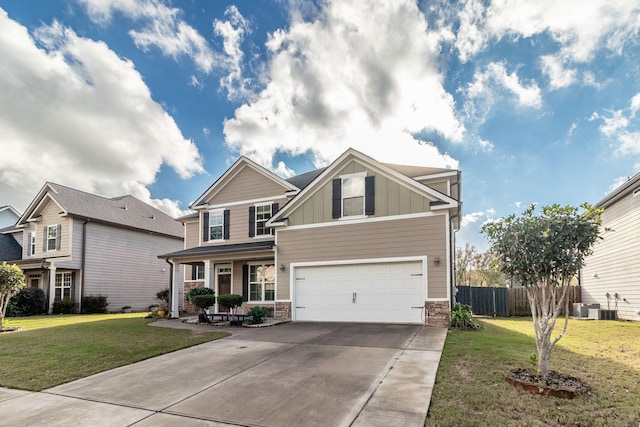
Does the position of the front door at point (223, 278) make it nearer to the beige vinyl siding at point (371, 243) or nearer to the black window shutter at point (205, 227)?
the black window shutter at point (205, 227)

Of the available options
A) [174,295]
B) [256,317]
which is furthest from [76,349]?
[174,295]

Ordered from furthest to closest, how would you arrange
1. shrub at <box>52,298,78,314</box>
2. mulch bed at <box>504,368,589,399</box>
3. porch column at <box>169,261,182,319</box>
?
shrub at <box>52,298,78,314</box>, porch column at <box>169,261,182,319</box>, mulch bed at <box>504,368,589,399</box>

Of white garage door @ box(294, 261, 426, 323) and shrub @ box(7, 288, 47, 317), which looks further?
shrub @ box(7, 288, 47, 317)

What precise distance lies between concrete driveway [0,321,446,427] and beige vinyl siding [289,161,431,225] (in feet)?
16.4

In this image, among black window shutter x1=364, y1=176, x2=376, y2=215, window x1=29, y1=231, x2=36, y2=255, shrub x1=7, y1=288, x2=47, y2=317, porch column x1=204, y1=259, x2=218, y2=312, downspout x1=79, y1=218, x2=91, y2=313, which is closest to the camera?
black window shutter x1=364, y1=176, x2=376, y2=215

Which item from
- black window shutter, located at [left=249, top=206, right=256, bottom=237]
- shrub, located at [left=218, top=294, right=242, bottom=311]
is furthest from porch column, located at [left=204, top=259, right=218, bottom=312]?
shrub, located at [left=218, top=294, right=242, bottom=311]

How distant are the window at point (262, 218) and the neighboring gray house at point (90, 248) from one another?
9062mm

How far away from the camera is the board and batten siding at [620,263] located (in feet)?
44.5

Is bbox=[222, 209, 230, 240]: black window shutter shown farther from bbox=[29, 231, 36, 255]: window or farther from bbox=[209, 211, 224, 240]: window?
bbox=[29, 231, 36, 255]: window

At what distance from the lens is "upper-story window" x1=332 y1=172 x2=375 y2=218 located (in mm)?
13039

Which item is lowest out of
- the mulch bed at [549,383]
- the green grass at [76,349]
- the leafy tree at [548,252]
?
the green grass at [76,349]

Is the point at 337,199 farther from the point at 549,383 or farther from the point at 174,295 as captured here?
the point at 549,383

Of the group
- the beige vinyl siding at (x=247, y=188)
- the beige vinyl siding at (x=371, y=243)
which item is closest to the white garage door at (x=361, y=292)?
the beige vinyl siding at (x=371, y=243)

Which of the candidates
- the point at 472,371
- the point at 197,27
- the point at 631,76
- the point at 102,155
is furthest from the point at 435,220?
the point at 102,155
